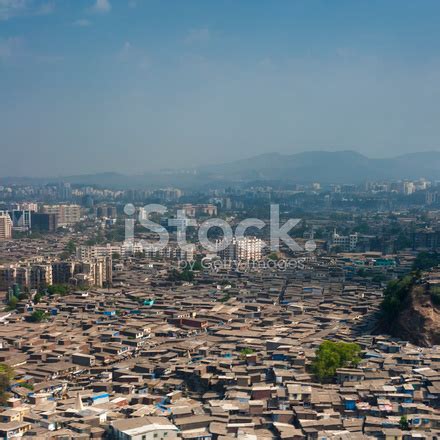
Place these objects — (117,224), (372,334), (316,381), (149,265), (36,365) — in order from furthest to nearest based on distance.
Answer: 1. (117,224)
2. (149,265)
3. (372,334)
4. (36,365)
5. (316,381)

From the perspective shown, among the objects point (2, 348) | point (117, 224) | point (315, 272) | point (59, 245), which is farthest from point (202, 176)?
point (2, 348)

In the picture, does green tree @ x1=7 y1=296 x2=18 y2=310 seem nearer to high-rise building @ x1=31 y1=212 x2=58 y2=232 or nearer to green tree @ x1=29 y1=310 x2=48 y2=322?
green tree @ x1=29 y1=310 x2=48 y2=322

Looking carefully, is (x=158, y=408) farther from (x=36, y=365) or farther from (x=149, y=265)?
(x=149, y=265)

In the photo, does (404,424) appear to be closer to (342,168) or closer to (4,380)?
(4,380)

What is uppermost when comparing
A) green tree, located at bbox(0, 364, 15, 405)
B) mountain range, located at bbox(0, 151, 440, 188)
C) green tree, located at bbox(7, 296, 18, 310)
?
mountain range, located at bbox(0, 151, 440, 188)

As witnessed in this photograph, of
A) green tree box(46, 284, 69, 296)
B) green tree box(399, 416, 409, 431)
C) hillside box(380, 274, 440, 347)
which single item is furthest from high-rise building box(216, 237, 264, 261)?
green tree box(399, 416, 409, 431)

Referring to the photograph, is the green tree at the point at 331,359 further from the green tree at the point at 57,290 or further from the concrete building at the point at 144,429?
the green tree at the point at 57,290

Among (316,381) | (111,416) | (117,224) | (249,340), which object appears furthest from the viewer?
(117,224)

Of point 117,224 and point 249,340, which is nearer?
point 249,340
